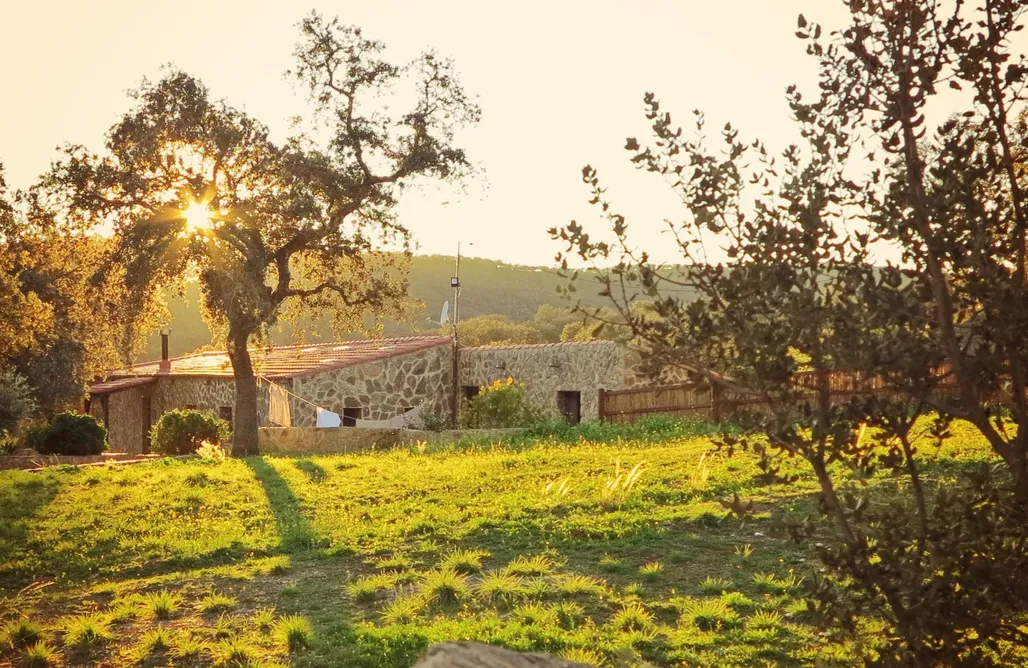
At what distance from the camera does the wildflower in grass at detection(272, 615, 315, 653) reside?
6174 mm

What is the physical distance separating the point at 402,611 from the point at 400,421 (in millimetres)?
21319

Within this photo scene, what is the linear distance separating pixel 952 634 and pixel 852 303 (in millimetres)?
1110

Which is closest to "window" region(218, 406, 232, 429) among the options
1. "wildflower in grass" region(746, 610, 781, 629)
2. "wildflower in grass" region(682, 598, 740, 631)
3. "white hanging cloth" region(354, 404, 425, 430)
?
"white hanging cloth" region(354, 404, 425, 430)

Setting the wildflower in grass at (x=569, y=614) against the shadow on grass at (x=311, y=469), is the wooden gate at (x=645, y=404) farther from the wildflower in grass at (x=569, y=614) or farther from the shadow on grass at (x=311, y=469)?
the wildflower in grass at (x=569, y=614)

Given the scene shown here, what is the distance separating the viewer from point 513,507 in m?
10.7

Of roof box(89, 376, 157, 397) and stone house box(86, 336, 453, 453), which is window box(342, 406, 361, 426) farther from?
roof box(89, 376, 157, 397)

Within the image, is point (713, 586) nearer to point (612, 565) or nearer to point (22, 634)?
point (612, 565)

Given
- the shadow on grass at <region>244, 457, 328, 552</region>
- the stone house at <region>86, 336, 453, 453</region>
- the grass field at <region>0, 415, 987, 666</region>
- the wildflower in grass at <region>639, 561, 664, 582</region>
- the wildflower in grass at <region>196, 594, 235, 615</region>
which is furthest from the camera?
the stone house at <region>86, 336, 453, 453</region>

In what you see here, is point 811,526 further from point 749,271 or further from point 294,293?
point 294,293

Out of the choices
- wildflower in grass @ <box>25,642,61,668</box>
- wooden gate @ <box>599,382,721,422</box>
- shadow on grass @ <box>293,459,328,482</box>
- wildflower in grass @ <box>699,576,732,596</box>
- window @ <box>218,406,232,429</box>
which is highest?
wooden gate @ <box>599,382,721,422</box>

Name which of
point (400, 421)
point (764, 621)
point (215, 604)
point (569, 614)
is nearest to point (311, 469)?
point (215, 604)

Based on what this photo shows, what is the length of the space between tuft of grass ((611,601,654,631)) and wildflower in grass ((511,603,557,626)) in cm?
40

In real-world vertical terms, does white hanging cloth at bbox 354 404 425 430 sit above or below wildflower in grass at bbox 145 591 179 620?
above

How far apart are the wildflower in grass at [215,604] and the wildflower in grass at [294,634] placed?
99 centimetres
